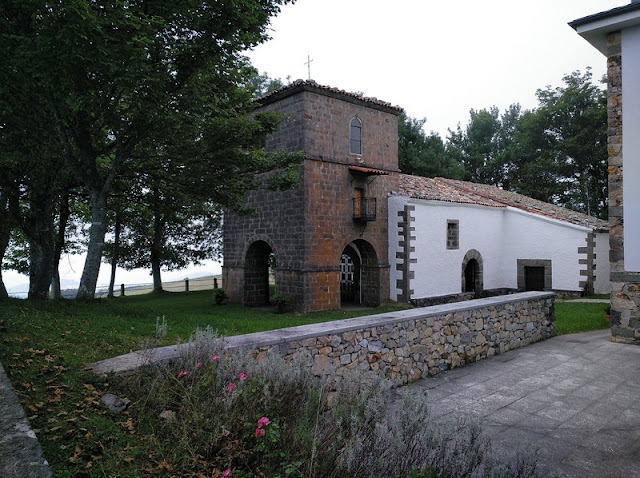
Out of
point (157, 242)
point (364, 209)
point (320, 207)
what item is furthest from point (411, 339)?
point (157, 242)

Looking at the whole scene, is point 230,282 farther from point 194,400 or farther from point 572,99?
point 572,99

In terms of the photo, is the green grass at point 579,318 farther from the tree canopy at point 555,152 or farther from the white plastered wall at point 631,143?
the tree canopy at point 555,152

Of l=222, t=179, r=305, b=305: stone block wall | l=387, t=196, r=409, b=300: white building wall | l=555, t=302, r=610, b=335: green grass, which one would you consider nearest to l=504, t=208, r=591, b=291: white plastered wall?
l=555, t=302, r=610, b=335: green grass

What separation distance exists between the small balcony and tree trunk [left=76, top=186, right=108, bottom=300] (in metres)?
8.82

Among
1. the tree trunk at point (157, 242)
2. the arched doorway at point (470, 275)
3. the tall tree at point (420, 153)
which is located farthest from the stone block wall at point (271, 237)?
the tall tree at point (420, 153)

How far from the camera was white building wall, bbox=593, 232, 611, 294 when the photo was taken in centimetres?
1848

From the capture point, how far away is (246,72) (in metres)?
9.81

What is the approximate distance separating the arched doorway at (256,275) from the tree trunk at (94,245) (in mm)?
7667

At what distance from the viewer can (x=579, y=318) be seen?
41.0 feet

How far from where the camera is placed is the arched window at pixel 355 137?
15773 millimetres

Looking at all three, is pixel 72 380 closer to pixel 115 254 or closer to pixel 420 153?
pixel 115 254

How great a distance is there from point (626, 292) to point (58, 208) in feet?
55.4

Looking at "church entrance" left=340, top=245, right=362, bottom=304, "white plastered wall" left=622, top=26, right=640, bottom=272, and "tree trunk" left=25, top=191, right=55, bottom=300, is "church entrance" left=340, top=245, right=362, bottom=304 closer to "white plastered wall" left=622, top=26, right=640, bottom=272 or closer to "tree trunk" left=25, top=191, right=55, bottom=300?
"white plastered wall" left=622, top=26, right=640, bottom=272

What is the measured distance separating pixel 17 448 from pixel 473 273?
19.6 m
